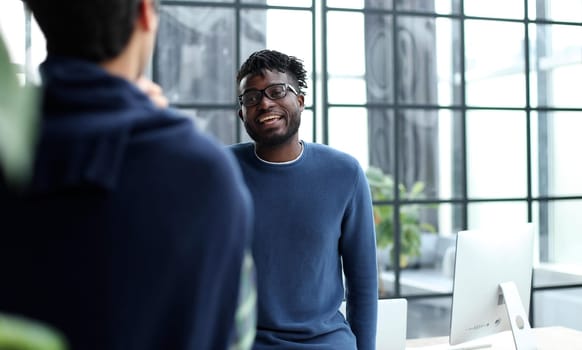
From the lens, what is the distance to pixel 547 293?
4.54m

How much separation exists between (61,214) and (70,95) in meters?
0.11

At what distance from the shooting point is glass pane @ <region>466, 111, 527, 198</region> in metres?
4.39

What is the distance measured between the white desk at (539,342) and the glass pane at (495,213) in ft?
4.66

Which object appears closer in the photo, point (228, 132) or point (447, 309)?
point (228, 132)

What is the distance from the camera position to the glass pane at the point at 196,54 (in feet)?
12.5

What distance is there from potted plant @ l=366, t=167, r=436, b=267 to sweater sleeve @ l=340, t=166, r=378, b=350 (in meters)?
2.07

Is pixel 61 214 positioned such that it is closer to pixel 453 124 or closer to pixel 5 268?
pixel 5 268

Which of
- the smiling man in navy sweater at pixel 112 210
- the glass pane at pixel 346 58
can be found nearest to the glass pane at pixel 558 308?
the glass pane at pixel 346 58

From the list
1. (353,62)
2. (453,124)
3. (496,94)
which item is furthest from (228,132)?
(496,94)

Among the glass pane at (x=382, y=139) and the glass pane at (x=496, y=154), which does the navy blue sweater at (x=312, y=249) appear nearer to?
the glass pane at (x=382, y=139)

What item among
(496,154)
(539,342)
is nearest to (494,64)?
(496,154)

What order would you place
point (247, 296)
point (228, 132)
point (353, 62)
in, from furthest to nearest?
1. point (353, 62)
2. point (228, 132)
3. point (247, 296)

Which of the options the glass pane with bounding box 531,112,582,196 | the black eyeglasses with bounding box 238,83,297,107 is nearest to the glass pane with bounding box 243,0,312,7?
the glass pane with bounding box 531,112,582,196

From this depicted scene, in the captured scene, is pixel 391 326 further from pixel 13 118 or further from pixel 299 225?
pixel 13 118
